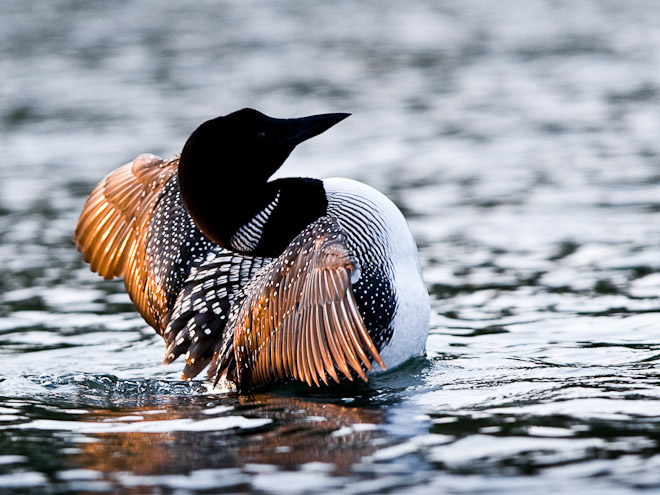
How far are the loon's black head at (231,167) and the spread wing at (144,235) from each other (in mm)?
528

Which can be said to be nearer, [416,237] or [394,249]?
[394,249]

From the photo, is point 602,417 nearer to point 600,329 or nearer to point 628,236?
point 600,329

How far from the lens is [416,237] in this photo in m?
8.27

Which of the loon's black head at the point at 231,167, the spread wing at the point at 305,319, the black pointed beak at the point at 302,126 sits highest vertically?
the black pointed beak at the point at 302,126

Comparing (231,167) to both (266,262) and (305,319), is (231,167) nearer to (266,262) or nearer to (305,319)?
(266,262)

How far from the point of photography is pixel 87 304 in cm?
719

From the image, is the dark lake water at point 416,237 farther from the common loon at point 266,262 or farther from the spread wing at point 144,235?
the spread wing at point 144,235

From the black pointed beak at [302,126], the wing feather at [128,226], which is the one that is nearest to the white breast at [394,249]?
the black pointed beak at [302,126]

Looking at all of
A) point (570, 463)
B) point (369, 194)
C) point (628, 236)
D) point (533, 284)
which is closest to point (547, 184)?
point (628, 236)

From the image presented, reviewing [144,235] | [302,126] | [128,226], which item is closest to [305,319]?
[302,126]

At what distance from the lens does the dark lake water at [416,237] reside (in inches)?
154

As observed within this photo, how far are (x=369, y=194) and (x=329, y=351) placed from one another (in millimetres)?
1190

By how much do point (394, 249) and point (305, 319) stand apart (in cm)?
91

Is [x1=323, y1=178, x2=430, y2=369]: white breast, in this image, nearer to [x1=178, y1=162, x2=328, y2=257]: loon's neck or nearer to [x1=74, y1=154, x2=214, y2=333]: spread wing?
[x1=178, y1=162, x2=328, y2=257]: loon's neck
